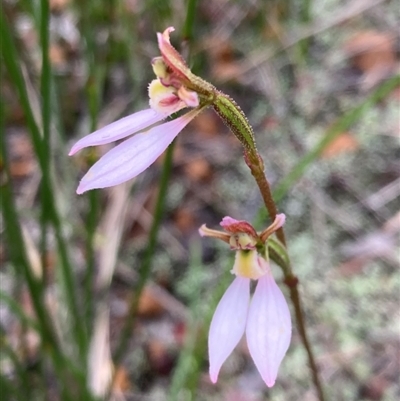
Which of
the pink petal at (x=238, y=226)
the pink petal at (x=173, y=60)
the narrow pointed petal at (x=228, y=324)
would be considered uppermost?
the pink petal at (x=173, y=60)

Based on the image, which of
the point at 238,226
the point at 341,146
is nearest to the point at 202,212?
the point at 341,146

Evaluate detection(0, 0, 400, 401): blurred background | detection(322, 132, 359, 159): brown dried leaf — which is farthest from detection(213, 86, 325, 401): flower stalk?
detection(322, 132, 359, 159): brown dried leaf

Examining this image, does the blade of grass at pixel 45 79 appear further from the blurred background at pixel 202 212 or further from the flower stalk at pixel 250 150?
the flower stalk at pixel 250 150

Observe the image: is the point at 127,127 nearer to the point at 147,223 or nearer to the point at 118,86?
the point at 147,223

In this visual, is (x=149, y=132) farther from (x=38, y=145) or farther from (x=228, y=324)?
(x=38, y=145)

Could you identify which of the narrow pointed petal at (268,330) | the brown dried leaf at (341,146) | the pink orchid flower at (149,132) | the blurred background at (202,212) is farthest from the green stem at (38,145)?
the brown dried leaf at (341,146)

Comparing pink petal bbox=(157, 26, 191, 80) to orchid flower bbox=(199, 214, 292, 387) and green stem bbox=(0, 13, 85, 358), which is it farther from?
green stem bbox=(0, 13, 85, 358)

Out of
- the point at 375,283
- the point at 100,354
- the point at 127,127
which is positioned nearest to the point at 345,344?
the point at 375,283
